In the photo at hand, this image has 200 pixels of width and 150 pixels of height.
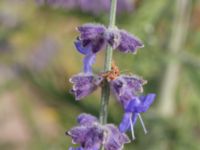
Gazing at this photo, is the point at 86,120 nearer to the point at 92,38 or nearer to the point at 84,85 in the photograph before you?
the point at 84,85

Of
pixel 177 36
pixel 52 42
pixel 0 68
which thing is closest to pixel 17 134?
pixel 0 68

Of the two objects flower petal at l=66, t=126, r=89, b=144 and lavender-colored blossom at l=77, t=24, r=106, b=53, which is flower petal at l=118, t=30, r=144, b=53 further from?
flower petal at l=66, t=126, r=89, b=144

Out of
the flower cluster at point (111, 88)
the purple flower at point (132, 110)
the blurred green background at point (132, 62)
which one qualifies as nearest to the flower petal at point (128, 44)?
the flower cluster at point (111, 88)

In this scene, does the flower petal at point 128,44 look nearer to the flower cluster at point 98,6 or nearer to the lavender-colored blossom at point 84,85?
the lavender-colored blossom at point 84,85

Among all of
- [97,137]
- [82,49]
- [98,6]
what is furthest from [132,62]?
[97,137]

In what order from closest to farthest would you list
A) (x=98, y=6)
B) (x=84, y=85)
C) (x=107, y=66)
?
→ 1. (x=107, y=66)
2. (x=84, y=85)
3. (x=98, y=6)

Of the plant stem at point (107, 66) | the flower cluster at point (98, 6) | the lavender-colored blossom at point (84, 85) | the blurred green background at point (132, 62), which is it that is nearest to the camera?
the plant stem at point (107, 66)

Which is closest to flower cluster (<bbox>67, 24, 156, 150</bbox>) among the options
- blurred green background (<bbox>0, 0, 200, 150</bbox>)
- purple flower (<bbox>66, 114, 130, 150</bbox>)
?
purple flower (<bbox>66, 114, 130, 150</bbox>)
